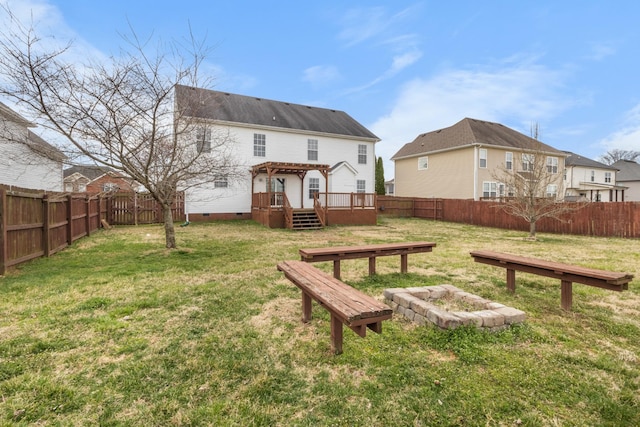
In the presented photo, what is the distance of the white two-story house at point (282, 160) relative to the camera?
1748cm

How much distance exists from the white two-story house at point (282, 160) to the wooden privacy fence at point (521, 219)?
4340 mm

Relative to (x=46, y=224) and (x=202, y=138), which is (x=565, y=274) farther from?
(x=46, y=224)

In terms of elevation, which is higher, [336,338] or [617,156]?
[617,156]

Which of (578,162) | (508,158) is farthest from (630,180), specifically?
(508,158)

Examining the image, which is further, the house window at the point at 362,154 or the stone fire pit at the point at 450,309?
the house window at the point at 362,154

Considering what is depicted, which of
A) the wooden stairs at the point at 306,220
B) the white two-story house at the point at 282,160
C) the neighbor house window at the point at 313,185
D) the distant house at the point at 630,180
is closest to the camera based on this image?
the wooden stairs at the point at 306,220

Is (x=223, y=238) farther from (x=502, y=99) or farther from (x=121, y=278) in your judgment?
(x=502, y=99)

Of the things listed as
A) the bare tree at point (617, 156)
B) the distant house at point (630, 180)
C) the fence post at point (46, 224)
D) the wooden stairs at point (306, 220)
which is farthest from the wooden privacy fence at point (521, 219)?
the bare tree at point (617, 156)

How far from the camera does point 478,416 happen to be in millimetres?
2160

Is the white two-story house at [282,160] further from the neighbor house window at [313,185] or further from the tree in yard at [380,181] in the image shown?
the tree in yard at [380,181]

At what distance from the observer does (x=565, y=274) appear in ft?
13.6

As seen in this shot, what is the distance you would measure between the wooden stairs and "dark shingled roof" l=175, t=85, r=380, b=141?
6443 mm

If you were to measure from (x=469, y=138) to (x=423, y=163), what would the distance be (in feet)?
15.7

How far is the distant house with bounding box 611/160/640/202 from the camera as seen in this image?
122 feet
